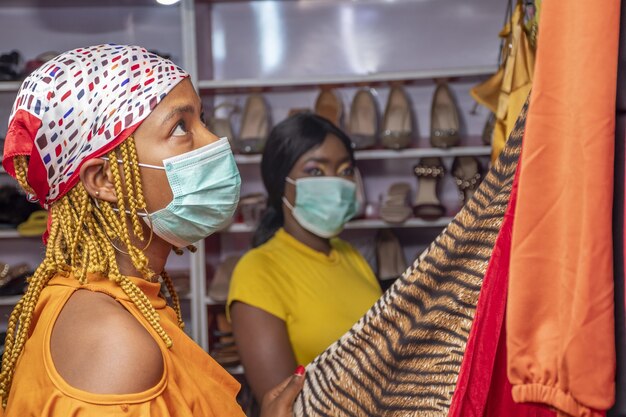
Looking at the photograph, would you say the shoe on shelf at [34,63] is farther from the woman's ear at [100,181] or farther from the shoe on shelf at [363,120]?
the woman's ear at [100,181]

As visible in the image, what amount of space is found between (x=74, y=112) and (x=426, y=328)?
766mm

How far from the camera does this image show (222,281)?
13.6 feet

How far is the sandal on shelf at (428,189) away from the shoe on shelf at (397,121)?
229mm

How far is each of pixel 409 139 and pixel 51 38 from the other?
2341 mm

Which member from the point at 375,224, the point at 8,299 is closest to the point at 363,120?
the point at 375,224

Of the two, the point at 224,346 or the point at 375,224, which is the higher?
the point at 375,224

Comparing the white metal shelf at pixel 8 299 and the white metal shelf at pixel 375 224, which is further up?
the white metal shelf at pixel 375 224

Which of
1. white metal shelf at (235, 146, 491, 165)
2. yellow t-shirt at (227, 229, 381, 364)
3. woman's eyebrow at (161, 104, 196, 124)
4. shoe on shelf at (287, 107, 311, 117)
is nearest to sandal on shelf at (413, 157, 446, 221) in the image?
white metal shelf at (235, 146, 491, 165)

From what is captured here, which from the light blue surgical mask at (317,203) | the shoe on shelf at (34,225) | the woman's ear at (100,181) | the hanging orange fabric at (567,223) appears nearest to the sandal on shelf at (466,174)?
the light blue surgical mask at (317,203)

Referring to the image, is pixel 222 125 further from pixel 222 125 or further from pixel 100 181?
pixel 100 181

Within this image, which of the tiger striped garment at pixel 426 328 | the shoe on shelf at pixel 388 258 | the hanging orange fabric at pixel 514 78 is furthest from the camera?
the shoe on shelf at pixel 388 258

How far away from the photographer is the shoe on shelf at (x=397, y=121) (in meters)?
4.11

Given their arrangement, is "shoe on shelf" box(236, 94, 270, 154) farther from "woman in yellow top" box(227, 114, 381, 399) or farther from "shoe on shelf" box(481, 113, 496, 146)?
"shoe on shelf" box(481, 113, 496, 146)

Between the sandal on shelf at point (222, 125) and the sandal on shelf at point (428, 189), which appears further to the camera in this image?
the sandal on shelf at point (222, 125)
